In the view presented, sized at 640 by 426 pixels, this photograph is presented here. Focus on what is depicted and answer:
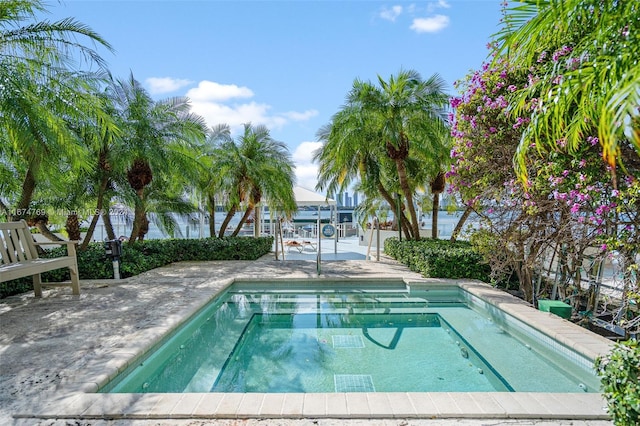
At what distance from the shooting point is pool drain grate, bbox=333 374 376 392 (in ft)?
13.1

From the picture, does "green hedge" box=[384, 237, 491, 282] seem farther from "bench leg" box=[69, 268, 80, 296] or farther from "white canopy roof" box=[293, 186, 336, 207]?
"bench leg" box=[69, 268, 80, 296]

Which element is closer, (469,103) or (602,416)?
(602,416)

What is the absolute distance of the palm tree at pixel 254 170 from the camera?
13.6 m

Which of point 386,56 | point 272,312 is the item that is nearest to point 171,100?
point 386,56

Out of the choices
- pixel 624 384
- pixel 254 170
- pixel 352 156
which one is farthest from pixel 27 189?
pixel 624 384

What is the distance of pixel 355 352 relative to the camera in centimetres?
514

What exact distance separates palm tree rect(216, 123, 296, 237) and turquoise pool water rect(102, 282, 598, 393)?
21.5 feet

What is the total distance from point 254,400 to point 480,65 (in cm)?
646

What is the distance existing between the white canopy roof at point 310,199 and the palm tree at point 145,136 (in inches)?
228

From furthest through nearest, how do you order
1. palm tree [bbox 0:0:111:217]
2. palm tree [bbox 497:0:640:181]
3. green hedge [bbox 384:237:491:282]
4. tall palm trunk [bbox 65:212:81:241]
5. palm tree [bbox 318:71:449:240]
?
palm tree [bbox 318:71:449:240] < tall palm trunk [bbox 65:212:81:241] < green hedge [bbox 384:237:491:282] < palm tree [bbox 0:0:111:217] < palm tree [bbox 497:0:640:181]

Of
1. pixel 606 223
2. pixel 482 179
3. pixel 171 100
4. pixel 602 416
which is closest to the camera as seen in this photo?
pixel 602 416

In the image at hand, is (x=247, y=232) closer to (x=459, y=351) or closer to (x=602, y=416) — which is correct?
(x=459, y=351)

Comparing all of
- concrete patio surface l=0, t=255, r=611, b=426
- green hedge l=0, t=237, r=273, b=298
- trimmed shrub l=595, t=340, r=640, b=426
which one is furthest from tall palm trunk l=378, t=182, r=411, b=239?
trimmed shrub l=595, t=340, r=640, b=426

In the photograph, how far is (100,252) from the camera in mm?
9539
